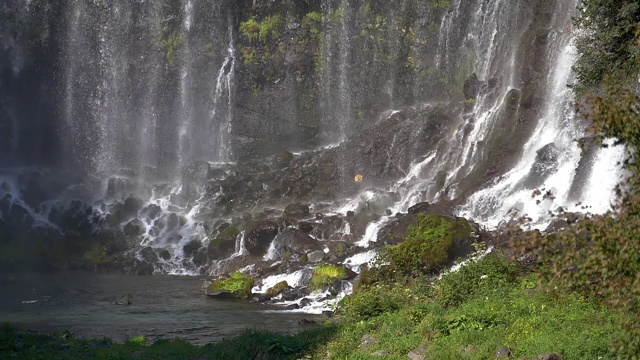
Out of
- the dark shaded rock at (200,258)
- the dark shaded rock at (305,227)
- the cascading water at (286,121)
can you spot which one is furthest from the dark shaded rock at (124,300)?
the dark shaded rock at (305,227)

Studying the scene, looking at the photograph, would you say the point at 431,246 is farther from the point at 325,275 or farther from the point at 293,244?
the point at 293,244

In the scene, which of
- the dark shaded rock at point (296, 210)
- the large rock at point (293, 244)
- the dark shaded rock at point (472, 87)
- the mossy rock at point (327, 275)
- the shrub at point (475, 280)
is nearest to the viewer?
the shrub at point (475, 280)

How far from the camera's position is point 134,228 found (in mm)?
38719

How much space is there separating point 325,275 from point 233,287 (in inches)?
130

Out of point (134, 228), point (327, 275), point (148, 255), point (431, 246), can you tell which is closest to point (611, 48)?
point (431, 246)

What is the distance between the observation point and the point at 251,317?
23922 mm

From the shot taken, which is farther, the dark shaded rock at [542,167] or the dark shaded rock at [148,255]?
the dark shaded rock at [148,255]

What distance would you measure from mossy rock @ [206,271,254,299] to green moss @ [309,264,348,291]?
224 cm

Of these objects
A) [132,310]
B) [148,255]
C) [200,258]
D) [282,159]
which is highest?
[282,159]

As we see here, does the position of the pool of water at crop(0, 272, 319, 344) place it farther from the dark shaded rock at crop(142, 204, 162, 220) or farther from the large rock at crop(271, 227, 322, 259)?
the dark shaded rock at crop(142, 204, 162, 220)

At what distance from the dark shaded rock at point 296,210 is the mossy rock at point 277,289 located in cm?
973

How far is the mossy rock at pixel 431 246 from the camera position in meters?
24.0

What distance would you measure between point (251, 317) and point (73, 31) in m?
31.8

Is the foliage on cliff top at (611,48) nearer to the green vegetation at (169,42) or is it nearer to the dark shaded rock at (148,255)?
the dark shaded rock at (148,255)
